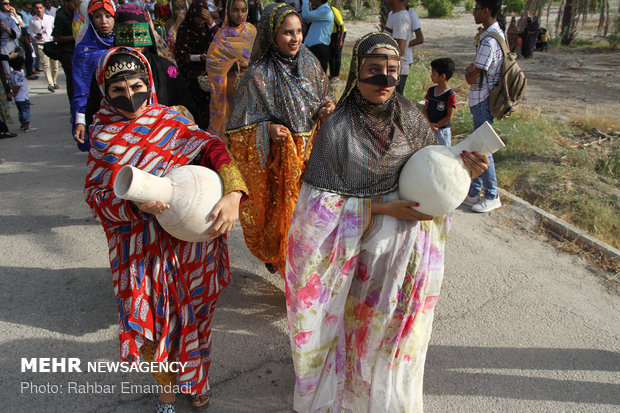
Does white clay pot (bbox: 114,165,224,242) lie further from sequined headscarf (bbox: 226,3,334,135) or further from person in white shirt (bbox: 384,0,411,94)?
person in white shirt (bbox: 384,0,411,94)

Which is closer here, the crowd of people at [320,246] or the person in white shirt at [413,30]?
the crowd of people at [320,246]

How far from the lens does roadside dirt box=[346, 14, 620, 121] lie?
9.52 metres

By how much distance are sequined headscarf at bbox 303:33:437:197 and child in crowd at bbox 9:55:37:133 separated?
7.33 m

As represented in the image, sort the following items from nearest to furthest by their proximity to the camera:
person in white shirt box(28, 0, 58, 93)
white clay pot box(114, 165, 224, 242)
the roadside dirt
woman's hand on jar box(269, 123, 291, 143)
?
white clay pot box(114, 165, 224, 242), woman's hand on jar box(269, 123, 291, 143), the roadside dirt, person in white shirt box(28, 0, 58, 93)

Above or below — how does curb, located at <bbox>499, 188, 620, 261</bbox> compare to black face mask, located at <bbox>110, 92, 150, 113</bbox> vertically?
below

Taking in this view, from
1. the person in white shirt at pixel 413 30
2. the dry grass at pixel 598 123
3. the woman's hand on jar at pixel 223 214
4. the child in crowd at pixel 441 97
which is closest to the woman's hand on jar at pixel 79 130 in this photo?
the woman's hand on jar at pixel 223 214

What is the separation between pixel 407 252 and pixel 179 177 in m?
1.11

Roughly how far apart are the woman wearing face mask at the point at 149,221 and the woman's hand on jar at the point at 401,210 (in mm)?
663

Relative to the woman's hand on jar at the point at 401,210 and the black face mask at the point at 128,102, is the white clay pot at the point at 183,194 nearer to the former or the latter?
the black face mask at the point at 128,102

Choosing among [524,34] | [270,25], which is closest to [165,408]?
[270,25]

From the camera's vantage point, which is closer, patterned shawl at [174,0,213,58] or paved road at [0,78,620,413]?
paved road at [0,78,620,413]

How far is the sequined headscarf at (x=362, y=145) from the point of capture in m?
2.21

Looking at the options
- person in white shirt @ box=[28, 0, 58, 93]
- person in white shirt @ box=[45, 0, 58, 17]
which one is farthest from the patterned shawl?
person in white shirt @ box=[45, 0, 58, 17]

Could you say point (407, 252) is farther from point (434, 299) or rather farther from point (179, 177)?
point (179, 177)
